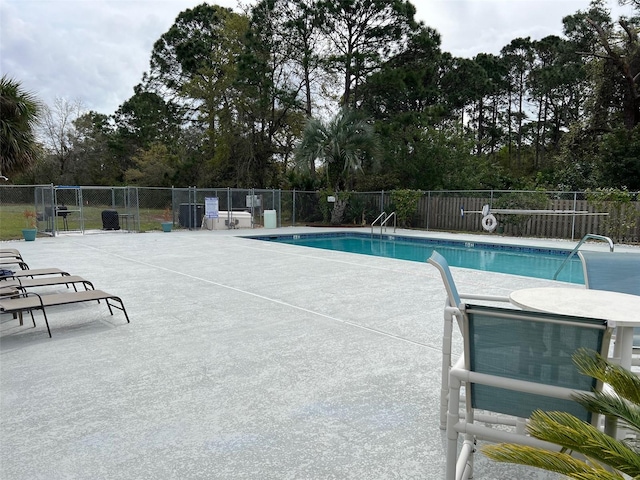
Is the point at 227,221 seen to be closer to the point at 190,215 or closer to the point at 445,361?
the point at 190,215

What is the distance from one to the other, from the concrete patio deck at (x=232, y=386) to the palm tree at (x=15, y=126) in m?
5.51

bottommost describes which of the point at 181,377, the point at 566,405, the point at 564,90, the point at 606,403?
the point at 181,377

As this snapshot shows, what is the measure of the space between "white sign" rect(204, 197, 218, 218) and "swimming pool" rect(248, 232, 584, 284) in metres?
2.74

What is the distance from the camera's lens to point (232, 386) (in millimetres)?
2875

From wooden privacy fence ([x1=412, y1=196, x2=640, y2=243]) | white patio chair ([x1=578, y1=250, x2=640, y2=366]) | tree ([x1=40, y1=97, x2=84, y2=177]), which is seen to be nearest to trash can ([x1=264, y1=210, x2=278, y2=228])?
wooden privacy fence ([x1=412, y1=196, x2=640, y2=243])

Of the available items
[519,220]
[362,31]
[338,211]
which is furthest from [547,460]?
[362,31]

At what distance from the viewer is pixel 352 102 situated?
71.9 ft

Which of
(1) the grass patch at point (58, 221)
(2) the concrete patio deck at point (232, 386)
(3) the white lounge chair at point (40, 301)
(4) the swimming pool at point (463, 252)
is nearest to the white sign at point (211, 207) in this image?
(1) the grass patch at point (58, 221)

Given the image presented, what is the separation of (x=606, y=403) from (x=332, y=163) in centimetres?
1712

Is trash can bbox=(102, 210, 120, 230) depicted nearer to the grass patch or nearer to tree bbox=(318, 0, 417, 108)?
the grass patch

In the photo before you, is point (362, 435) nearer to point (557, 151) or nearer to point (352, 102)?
point (352, 102)

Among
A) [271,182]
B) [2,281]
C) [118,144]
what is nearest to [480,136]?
[271,182]

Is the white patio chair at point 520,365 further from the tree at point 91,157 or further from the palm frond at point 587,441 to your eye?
the tree at point 91,157

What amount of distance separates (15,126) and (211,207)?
737 cm
